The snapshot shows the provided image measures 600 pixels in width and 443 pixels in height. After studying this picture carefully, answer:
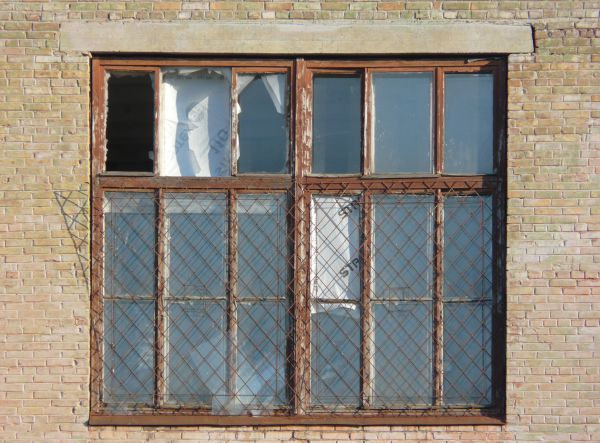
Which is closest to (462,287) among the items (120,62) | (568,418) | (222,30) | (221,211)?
(568,418)

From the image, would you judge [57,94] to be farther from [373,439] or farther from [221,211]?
[373,439]

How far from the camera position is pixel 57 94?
700 cm

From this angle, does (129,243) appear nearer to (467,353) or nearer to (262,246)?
(262,246)

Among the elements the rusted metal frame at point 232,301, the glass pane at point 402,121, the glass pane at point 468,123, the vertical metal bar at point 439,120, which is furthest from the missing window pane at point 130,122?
the glass pane at point 468,123

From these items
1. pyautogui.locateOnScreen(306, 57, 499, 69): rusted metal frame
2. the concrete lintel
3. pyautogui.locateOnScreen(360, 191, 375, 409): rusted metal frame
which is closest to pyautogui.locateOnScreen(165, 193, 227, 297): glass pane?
pyautogui.locateOnScreen(360, 191, 375, 409): rusted metal frame

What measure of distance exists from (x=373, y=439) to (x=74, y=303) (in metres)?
2.67

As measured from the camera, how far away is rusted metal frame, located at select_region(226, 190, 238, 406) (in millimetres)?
7023

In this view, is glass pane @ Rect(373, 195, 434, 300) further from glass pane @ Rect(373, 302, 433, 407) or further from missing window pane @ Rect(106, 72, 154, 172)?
missing window pane @ Rect(106, 72, 154, 172)

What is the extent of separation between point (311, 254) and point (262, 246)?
0.41m

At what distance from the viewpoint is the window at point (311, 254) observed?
7.01 m

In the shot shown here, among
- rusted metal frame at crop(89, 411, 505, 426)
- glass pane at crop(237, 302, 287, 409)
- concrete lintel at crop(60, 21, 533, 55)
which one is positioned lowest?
rusted metal frame at crop(89, 411, 505, 426)

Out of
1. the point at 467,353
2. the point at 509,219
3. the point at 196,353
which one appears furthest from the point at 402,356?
the point at 196,353

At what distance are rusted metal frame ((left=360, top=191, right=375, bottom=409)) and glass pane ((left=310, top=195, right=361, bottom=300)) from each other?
6cm

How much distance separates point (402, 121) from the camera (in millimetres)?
7133
